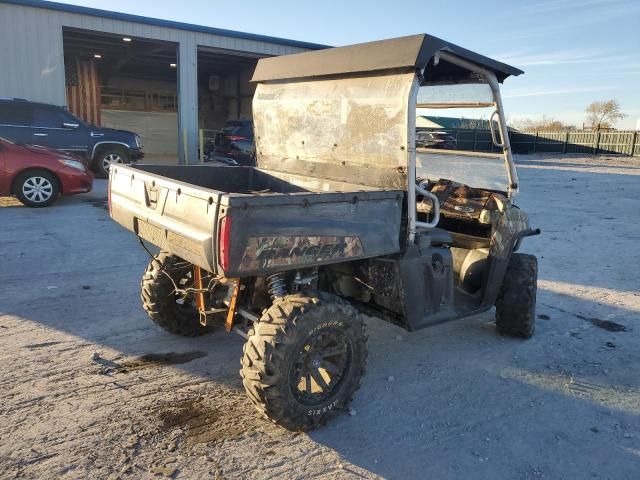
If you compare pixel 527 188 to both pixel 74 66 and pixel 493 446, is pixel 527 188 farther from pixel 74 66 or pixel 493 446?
pixel 74 66

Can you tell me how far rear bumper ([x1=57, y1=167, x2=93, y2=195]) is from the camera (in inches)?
380

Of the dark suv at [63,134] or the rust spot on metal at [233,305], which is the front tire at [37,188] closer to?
the dark suv at [63,134]

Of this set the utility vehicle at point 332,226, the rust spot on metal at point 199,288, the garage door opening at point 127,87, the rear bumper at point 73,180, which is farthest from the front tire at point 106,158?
the rust spot on metal at point 199,288

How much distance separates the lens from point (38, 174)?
9430mm

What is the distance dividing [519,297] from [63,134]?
12.0m

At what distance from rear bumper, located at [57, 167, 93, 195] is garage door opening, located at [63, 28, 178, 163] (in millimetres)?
10422

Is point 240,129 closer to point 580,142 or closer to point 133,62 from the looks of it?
point 133,62

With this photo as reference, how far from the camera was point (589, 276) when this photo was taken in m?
6.54

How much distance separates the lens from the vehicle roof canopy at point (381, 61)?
3201mm

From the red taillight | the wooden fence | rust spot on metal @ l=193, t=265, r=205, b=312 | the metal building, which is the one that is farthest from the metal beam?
the wooden fence

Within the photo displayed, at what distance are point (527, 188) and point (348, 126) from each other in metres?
13.8

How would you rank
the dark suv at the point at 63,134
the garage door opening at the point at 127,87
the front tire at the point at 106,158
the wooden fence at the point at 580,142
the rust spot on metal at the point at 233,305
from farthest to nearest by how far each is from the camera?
the wooden fence at the point at 580,142
the garage door opening at the point at 127,87
the front tire at the point at 106,158
the dark suv at the point at 63,134
the rust spot on metal at the point at 233,305

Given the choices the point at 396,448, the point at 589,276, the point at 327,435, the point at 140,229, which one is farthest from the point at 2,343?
the point at 589,276

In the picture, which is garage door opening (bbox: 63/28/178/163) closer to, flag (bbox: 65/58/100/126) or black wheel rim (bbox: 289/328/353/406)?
flag (bbox: 65/58/100/126)
